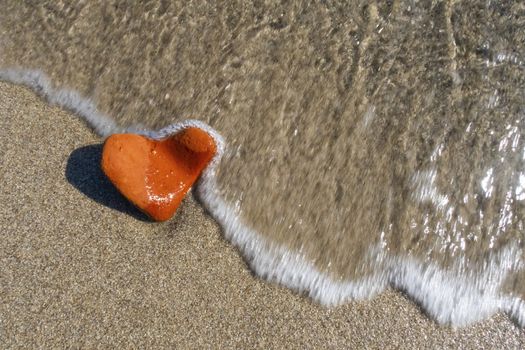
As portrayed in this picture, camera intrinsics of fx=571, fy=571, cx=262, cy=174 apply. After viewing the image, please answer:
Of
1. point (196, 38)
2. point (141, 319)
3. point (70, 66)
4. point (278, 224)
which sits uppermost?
point (196, 38)

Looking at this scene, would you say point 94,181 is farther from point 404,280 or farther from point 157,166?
point 404,280

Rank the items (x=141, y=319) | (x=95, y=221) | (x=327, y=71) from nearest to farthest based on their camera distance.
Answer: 1. (x=141, y=319)
2. (x=95, y=221)
3. (x=327, y=71)

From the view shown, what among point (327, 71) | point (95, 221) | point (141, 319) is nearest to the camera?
point (141, 319)

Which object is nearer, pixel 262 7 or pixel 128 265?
pixel 128 265

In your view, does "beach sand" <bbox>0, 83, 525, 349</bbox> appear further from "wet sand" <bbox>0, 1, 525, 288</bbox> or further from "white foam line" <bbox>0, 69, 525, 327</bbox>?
"wet sand" <bbox>0, 1, 525, 288</bbox>

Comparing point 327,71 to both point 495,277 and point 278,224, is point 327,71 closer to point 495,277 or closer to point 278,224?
point 278,224

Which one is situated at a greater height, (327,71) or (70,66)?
(327,71)

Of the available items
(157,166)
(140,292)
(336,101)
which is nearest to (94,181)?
(157,166)

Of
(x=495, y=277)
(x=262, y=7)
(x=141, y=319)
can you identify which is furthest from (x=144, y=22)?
(x=495, y=277)
